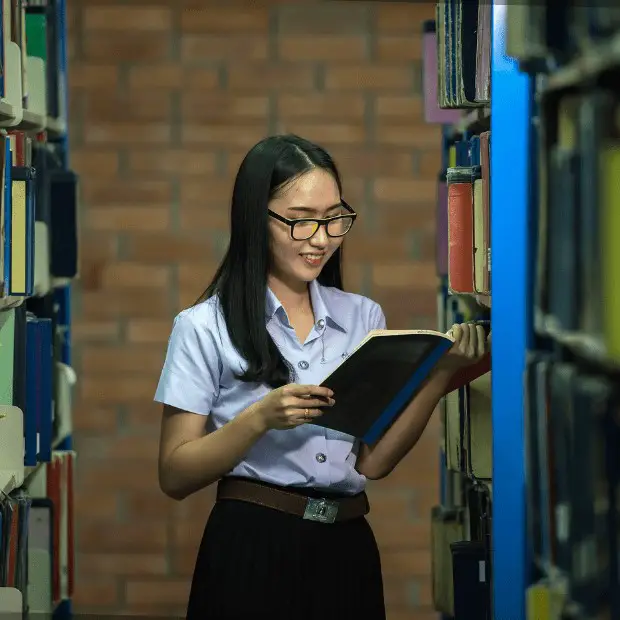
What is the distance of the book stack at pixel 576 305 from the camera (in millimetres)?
1239

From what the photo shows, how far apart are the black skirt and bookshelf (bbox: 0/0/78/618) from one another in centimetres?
41

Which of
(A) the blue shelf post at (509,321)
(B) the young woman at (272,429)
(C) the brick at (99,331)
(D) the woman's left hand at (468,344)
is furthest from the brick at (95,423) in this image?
(A) the blue shelf post at (509,321)

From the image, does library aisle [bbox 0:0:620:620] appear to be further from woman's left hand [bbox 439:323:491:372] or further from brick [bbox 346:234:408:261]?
woman's left hand [bbox 439:323:491:372]

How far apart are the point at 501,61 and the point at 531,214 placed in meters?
0.28

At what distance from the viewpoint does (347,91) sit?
3.73m

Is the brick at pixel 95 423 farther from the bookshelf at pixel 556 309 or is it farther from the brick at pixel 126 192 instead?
the bookshelf at pixel 556 309

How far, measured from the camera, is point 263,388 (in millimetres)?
2061

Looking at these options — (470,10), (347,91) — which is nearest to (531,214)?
(470,10)

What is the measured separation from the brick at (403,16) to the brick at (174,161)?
2.31 ft

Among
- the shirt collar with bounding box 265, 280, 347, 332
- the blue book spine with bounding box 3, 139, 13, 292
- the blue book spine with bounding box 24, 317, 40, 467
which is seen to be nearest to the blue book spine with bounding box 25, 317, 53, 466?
the blue book spine with bounding box 24, 317, 40, 467

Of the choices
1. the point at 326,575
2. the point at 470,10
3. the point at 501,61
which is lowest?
the point at 326,575

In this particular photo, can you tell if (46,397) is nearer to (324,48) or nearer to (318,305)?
(318,305)

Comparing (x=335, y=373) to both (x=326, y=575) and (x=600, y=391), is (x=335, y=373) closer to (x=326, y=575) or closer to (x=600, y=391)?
(x=326, y=575)

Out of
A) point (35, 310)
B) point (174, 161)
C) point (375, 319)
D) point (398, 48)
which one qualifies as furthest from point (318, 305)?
point (398, 48)
